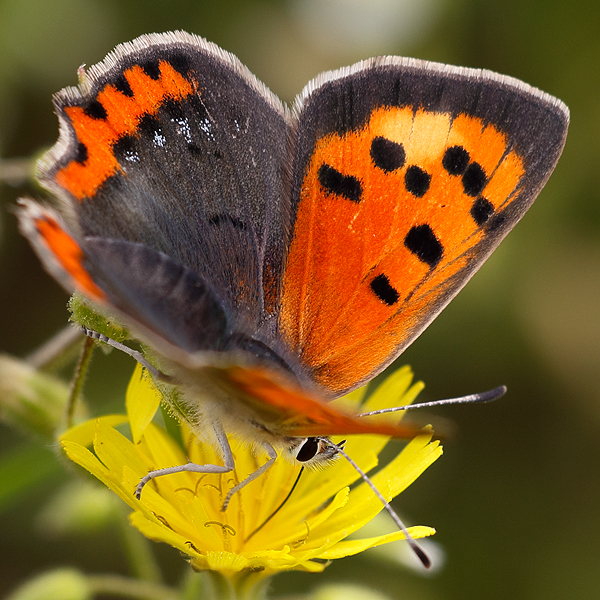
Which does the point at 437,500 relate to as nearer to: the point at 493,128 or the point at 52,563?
the point at 52,563

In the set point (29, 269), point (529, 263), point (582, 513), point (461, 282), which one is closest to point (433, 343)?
point (529, 263)

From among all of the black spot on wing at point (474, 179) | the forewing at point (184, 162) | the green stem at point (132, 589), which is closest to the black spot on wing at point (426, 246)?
the black spot on wing at point (474, 179)

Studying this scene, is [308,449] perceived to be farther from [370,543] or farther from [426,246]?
[426,246]

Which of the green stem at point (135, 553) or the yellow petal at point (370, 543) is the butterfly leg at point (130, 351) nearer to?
the yellow petal at point (370, 543)

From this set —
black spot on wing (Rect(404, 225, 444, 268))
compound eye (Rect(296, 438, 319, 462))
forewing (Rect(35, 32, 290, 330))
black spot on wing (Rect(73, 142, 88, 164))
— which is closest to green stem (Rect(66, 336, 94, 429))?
forewing (Rect(35, 32, 290, 330))

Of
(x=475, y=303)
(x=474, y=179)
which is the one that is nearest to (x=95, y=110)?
(x=474, y=179)

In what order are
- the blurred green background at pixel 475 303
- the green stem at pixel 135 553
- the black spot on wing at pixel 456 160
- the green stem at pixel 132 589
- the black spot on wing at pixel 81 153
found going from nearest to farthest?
the black spot on wing at pixel 81 153
the black spot on wing at pixel 456 160
the green stem at pixel 132 589
the green stem at pixel 135 553
the blurred green background at pixel 475 303

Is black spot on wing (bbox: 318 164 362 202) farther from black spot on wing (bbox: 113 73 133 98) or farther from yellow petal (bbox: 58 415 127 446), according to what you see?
yellow petal (bbox: 58 415 127 446)
